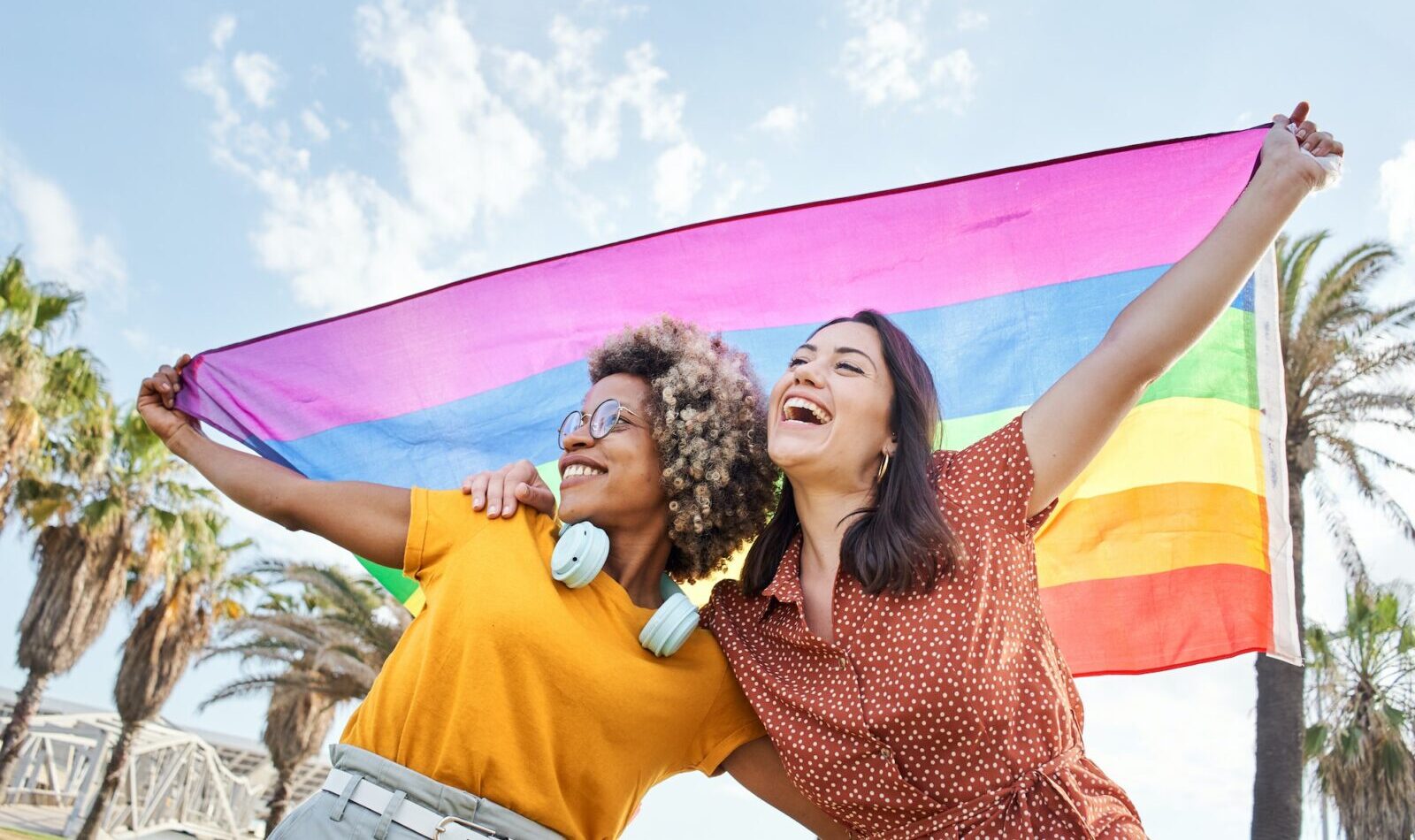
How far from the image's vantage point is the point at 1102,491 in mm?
4102

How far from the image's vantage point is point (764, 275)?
428cm

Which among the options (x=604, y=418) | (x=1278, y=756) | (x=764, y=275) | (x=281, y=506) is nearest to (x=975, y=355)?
(x=764, y=275)

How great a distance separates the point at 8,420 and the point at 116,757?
870 centimetres

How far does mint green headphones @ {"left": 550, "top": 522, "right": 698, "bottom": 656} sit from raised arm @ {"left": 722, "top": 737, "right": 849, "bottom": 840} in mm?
455

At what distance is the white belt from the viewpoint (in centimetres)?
266

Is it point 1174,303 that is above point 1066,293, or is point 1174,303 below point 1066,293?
below

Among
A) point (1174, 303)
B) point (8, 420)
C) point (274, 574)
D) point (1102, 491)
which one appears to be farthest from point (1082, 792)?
point (8, 420)

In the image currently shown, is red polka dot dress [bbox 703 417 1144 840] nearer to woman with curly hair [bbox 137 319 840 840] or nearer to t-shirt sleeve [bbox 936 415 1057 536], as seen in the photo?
t-shirt sleeve [bbox 936 415 1057 536]

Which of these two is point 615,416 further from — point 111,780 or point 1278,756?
point 111,780

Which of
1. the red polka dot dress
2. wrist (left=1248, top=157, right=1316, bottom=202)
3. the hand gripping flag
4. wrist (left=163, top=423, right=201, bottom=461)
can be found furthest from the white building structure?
wrist (left=1248, top=157, right=1316, bottom=202)

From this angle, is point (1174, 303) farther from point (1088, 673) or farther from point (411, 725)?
point (411, 725)

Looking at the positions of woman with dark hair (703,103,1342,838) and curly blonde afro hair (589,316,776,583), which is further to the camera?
curly blonde afro hair (589,316,776,583)

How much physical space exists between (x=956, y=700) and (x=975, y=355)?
6.05 ft

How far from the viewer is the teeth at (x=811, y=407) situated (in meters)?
3.30
